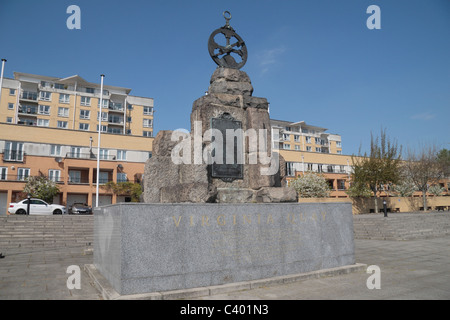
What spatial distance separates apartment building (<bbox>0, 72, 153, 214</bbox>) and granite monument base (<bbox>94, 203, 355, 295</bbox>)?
25.5 m

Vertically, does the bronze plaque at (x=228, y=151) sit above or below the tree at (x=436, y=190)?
above

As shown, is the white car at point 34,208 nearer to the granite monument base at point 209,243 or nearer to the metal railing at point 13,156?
the metal railing at point 13,156

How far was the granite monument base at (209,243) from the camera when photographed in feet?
14.3

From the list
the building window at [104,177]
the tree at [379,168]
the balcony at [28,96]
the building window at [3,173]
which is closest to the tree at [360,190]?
the tree at [379,168]

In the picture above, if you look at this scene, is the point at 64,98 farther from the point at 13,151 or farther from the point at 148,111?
the point at 13,151

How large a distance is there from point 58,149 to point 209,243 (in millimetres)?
37730

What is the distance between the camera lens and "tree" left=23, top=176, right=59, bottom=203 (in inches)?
1244

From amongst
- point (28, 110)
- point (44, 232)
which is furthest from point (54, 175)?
point (44, 232)

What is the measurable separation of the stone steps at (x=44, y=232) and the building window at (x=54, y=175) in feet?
70.6

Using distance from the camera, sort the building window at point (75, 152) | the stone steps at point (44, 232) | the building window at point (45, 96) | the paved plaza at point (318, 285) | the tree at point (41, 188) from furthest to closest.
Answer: the building window at point (45, 96) < the building window at point (75, 152) < the tree at point (41, 188) < the stone steps at point (44, 232) < the paved plaza at point (318, 285)

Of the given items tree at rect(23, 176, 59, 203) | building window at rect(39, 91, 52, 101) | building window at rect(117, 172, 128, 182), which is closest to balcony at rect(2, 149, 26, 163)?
tree at rect(23, 176, 59, 203)

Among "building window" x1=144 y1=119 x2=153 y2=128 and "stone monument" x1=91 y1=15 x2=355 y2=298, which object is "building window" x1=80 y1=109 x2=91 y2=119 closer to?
"building window" x1=144 y1=119 x2=153 y2=128
